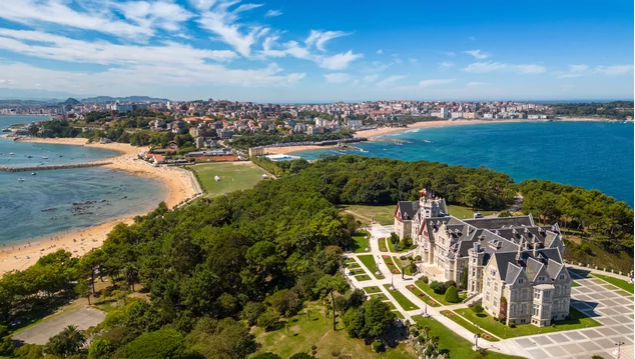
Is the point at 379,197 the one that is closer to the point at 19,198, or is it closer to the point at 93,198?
the point at 93,198

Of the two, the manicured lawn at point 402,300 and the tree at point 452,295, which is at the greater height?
the tree at point 452,295

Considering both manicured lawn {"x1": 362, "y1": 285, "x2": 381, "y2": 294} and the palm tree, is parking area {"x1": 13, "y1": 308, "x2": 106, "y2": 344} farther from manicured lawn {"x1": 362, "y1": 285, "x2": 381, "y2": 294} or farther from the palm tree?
manicured lawn {"x1": 362, "y1": 285, "x2": 381, "y2": 294}

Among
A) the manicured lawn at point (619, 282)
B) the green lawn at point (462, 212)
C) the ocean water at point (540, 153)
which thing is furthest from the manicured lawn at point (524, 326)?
the ocean water at point (540, 153)

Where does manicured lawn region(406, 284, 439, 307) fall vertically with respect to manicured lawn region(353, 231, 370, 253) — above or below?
below

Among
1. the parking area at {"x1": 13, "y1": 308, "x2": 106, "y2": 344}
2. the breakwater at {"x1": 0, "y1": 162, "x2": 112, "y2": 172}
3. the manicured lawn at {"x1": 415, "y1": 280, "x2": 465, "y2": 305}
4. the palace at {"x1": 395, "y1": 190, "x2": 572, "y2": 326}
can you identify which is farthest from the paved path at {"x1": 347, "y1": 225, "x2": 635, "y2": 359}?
the breakwater at {"x1": 0, "y1": 162, "x2": 112, "y2": 172}

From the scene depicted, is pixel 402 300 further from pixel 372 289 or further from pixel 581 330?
pixel 581 330

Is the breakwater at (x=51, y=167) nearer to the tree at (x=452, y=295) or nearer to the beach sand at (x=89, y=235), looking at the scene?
the beach sand at (x=89, y=235)
